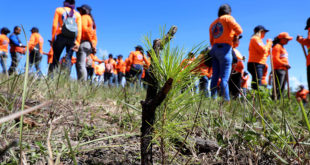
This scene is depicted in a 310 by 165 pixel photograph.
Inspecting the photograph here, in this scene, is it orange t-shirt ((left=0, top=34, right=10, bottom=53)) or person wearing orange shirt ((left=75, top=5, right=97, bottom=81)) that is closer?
person wearing orange shirt ((left=75, top=5, right=97, bottom=81))

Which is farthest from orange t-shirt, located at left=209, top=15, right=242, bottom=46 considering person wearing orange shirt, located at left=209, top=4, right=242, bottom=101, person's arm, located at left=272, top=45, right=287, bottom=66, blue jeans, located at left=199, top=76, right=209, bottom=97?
person's arm, located at left=272, top=45, right=287, bottom=66

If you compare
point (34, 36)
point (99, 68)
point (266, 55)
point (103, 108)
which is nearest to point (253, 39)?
point (266, 55)

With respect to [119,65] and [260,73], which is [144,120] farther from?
[119,65]

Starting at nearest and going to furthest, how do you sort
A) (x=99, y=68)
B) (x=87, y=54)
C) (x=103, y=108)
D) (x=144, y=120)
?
(x=144, y=120), (x=103, y=108), (x=87, y=54), (x=99, y=68)

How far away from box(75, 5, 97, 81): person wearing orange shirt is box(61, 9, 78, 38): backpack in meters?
0.46

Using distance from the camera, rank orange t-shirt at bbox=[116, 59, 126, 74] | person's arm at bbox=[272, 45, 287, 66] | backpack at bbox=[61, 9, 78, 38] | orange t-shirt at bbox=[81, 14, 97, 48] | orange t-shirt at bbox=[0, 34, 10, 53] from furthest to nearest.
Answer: orange t-shirt at bbox=[116, 59, 126, 74] < orange t-shirt at bbox=[0, 34, 10, 53] < person's arm at bbox=[272, 45, 287, 66] < orange t-shirt at bbox=[81, 14, 97, 48] < backpack at bbox=[61, 9, 78, 38]

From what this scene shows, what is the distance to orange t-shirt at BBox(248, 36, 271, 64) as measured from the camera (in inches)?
176

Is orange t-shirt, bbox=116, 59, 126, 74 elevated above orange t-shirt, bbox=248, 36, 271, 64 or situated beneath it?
elevated above

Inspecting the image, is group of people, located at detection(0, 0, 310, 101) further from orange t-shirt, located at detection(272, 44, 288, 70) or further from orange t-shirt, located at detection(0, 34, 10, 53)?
orange t-shirt, located at detection(0, 34, 10, 53)

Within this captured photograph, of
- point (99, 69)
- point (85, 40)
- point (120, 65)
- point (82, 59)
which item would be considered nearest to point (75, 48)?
point (82, 59)

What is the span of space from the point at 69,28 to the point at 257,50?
391 centimetres

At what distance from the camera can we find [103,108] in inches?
70.6

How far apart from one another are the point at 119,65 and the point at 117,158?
497 inches

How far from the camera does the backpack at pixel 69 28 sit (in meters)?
3.50
